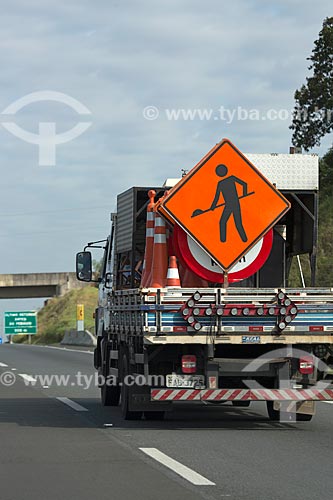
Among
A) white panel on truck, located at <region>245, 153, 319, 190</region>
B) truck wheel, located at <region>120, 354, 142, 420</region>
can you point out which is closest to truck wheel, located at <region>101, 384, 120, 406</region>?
truck wheel, located at <region>120, 354, 142, 420</region>

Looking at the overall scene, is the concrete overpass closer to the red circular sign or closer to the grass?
the grass

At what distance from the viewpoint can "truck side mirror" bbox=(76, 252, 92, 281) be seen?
1720cm

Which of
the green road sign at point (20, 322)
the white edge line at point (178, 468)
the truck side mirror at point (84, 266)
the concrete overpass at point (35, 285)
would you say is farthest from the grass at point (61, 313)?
the white edge line at point (178, 468)

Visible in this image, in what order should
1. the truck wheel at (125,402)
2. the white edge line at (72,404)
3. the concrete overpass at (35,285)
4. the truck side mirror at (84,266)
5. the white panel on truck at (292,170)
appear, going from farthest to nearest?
Result: the concrete overpass at (35,285) → the truck side mirror at (84,266) → the white edge line at (72,404) → the white panel on truck at (292,170) → the truck wheel at (125,402)

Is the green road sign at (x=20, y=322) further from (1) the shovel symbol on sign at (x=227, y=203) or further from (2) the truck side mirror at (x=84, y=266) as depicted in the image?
(1) the shovel symbol on sign at (x=227, y=203)

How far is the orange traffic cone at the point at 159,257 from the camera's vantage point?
13.6 metres

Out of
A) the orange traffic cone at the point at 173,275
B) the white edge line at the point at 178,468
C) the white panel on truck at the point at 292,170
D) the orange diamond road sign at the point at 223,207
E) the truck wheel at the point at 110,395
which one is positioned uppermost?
the white panel on truck at the point at 292,170

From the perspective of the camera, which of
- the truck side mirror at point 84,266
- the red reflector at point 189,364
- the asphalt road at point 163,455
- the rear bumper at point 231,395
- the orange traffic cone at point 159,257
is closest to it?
the asphalt road at point 163,455

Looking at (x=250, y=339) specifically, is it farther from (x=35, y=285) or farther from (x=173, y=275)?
(x=35, y=285)

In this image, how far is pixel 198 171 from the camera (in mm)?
13477

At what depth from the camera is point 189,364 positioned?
13094mm

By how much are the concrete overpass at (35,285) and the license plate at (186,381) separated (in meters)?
81.3

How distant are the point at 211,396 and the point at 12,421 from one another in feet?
11.4

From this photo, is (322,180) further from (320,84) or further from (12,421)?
(12,421)
